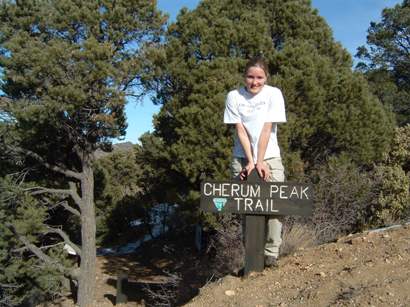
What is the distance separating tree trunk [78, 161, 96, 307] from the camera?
18656 millimetres

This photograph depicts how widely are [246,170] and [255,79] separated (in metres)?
0.84

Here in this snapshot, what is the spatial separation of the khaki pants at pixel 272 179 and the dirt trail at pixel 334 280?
247 millimetres

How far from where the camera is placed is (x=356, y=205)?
11.7m

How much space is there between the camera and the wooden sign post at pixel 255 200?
5098mm

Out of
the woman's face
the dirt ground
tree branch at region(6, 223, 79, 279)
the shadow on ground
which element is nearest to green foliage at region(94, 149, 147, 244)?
the shadow on ground

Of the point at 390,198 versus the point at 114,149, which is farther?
the point at 114,149

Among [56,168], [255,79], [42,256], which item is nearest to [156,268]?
[42,256]

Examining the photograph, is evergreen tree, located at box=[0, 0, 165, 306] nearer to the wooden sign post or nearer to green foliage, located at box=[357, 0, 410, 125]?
the wooden sign post

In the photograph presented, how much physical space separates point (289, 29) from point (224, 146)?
16.3 ft

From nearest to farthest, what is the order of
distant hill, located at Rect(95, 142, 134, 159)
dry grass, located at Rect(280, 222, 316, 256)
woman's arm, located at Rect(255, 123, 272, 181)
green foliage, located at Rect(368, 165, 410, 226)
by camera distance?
woman's arm, located at Rect(255, 123, 272, 181) < dry grass, located at Rect(280, 222, 316, 256) < green foliage, located at Rect(368, 165, 410, 226) < distant hill, located at Rect(95, 142, 134, 159)

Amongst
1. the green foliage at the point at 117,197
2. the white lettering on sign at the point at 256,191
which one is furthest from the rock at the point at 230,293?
the green foliage at the point at 117,197

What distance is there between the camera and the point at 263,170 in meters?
5.10

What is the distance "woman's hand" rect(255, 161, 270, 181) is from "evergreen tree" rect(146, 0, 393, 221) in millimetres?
7892

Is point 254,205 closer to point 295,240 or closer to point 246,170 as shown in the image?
point 246,170
